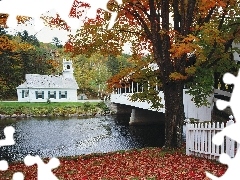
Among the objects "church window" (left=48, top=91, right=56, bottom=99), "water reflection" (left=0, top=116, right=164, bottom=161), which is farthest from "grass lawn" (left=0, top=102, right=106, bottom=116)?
"water reflection" (left=0, top=116, right=164, bottom=161)

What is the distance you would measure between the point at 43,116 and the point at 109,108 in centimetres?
1083

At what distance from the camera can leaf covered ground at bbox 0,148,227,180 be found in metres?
8.30

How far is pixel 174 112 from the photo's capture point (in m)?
12.8

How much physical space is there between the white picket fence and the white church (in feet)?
162

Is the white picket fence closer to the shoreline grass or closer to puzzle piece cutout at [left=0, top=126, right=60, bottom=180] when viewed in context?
puzzle piece cutout at [left=0, top=126, right=60, bottom=180]

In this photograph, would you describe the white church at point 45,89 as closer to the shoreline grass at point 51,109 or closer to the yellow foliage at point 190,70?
the shoreline grass at point 51,109

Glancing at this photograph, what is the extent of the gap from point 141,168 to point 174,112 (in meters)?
3.98

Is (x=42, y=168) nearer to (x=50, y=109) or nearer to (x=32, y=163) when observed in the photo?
(x=32, y=163)

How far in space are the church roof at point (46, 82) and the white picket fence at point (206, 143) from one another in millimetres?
50425

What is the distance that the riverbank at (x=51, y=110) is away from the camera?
1886 inches

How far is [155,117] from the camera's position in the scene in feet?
128

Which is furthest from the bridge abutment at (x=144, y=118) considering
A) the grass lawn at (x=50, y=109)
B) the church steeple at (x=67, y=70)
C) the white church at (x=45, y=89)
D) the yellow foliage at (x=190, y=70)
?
the church steeple at (x=67, y=70)

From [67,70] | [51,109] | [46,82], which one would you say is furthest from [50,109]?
[67,70]

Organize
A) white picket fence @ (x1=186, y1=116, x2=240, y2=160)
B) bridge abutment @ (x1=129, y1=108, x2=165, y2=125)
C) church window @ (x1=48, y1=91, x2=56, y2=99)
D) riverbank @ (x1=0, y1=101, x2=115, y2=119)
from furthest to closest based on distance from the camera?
church window @ (x1=48, y1=91, x2=56, y2=99), riverbank @ (x1=0, y1=101, x2=115, y2=119), bridge abutment @ (x1=129, y1=108, x2=165, y2=125), white picket fence @ (x1=186, y1=116, x2=240, y2=160)
